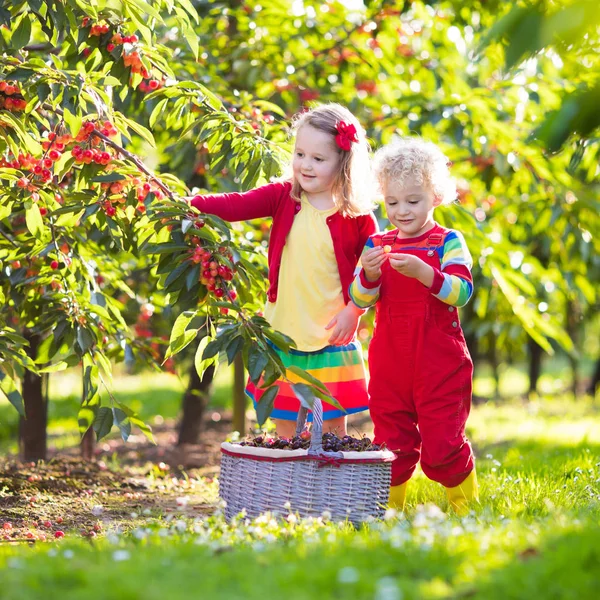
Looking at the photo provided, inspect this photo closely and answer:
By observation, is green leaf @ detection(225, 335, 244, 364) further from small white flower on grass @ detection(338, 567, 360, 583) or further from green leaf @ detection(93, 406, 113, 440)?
small white flower on grass @ detection(338, 567, 360, 583)

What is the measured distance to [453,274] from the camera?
3076mm

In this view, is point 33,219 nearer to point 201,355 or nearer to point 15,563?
point 201,355

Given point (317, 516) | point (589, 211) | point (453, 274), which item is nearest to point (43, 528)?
point (317, 516)

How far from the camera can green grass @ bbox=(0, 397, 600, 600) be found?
1839mm

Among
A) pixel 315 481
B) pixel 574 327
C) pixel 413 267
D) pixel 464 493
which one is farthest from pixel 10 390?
pixel 574 327

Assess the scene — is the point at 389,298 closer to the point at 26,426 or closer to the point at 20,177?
the point at 20,177

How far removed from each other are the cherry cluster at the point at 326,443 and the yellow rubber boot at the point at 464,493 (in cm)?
39

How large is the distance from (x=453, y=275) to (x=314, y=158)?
709mm

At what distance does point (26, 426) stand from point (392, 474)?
8.60ft

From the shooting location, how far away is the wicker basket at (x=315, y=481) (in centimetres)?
290

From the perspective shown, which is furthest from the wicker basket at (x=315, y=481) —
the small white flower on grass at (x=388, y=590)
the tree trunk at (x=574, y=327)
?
the tree trunk at (x=574, y=327)

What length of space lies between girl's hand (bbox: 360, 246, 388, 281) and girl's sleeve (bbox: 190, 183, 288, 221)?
0.51 metres

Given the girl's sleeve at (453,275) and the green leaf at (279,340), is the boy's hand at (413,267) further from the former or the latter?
the green leaf at (279,340)

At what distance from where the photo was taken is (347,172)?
130 inches
